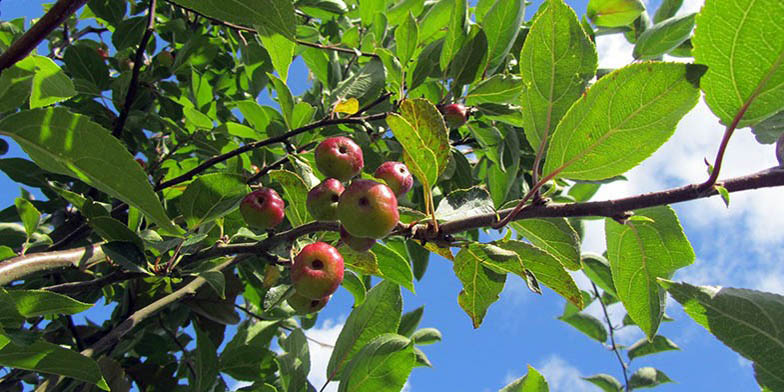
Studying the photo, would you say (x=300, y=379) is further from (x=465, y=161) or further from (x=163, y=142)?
(x=163, y=142)

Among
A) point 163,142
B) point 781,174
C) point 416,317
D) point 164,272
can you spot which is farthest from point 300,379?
point 163,142

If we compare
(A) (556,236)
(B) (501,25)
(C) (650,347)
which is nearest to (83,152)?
(A) (556,236)

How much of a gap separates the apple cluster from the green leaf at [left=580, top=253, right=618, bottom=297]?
1.48 m

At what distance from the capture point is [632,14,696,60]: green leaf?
7.35 ft

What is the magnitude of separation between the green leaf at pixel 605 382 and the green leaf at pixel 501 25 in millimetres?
2002

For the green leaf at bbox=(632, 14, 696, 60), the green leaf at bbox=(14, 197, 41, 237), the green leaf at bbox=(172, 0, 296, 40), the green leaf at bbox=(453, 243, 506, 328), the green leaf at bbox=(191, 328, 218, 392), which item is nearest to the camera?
the green leaf at bbox=(172, 0, 296, 40)

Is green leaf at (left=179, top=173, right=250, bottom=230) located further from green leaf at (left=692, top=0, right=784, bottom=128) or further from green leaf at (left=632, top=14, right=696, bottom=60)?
green leaf at (left=632, top=14, right=696, bottom=60)

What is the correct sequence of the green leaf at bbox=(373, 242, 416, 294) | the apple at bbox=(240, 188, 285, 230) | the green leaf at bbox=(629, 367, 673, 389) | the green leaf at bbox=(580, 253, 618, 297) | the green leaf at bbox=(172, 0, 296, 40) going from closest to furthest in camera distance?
the green leaf at bbox=(172, 0, 296, 40) → the apple at bbox=(240, 188, 285, 230) → the green leaf at bbox=(373, 242, 416, 294) → the green leaf at bbox=(580, 253, 618, 297) → the green leaf at bbox=(629, 367, 673, 389)

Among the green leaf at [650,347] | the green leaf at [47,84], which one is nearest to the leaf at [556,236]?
the green leaf at [47,84]

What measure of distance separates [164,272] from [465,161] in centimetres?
139

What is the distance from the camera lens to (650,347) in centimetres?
326

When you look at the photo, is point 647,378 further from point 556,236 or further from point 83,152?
point 83,152

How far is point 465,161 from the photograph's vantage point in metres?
2.47

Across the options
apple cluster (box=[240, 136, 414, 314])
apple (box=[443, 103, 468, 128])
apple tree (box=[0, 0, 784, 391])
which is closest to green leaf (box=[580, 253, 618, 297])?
apple tree (box=[0, 0, 784, 391])
